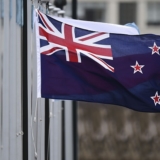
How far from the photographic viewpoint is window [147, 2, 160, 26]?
53.4 metres

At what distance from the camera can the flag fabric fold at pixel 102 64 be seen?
32.9 ft

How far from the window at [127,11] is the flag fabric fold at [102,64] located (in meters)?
41.9

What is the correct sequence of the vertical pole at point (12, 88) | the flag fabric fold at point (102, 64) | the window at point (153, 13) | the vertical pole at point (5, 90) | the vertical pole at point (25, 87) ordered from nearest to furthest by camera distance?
the vertical pole at point (5, 90) < the vertical pole at point (12, 88) < the flag fabric fold at point (102, 64) < the vertical pole at point (25, 87) < the window at point (153, 13)

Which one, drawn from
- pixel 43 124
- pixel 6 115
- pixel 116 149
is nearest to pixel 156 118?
pixel 116 149

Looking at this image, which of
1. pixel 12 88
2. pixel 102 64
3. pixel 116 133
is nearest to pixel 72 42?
pixel 102 64

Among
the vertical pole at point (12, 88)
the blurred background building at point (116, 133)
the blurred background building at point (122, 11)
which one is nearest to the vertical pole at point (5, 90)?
the vertical pole at point (12, 88)

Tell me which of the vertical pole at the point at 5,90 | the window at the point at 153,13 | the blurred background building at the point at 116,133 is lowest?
the blurred background building at the point at 116,133

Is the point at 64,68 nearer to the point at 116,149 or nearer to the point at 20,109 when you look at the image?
the point at 20,109

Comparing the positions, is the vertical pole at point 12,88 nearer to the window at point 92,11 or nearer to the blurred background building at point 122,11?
the blurred background building at point 122,11

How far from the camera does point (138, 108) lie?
10.3 m

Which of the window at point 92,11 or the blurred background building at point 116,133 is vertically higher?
the window at point 92,11

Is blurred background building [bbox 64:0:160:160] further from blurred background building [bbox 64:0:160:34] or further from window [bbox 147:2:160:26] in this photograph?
window [bbox 147:2:160:26]

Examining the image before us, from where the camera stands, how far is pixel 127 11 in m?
52.8

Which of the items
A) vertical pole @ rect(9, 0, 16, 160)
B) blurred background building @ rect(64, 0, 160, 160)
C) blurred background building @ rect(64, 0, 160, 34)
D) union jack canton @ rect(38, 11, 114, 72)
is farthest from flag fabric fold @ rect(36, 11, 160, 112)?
→ blurred background building @ rect(64, 0, 160, 34)
